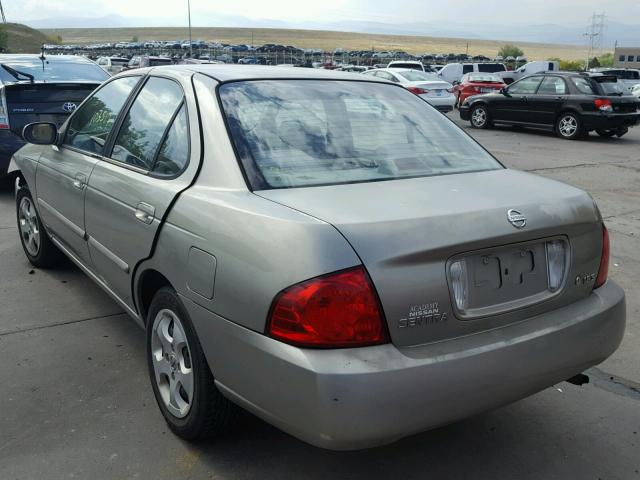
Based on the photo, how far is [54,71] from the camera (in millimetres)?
8766

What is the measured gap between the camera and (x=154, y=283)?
3109 mm

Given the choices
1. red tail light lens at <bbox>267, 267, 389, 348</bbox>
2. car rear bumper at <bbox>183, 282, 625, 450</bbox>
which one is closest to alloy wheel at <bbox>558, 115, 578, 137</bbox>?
car rear bumper at <bbox>183, 282, 625, 450</bbox>

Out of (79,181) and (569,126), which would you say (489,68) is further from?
(79,181)

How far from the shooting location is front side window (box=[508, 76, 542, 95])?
645 inches

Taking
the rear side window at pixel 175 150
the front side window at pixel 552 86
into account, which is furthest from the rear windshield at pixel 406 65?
the rear side window at pixel 175 150

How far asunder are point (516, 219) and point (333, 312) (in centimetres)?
84

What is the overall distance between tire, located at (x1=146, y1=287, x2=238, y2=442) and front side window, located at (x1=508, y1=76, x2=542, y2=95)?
15347mm

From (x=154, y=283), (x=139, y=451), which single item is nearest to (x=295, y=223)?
(x=154, y=283)

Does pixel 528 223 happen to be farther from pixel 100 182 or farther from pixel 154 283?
pixel 100 182

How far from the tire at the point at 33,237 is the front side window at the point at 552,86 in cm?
1370

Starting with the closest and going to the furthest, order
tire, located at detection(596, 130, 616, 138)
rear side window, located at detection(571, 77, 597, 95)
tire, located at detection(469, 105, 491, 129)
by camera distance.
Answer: rear side window, located at detection(571, 77, 597, 95) < tire, located at detection(596, 130, 616, 138) < tire, located at detection(469, 105, 491, 129)

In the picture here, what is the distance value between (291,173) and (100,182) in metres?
1.38

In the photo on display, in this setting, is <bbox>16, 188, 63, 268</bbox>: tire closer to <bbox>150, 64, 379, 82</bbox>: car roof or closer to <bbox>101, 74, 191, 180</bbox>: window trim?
<bbox>101, 74, 191, 180</bbox>: window trim

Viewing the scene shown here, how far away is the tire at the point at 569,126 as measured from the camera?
1558 cm
